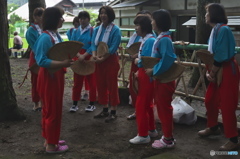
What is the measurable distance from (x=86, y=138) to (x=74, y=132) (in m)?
0.34

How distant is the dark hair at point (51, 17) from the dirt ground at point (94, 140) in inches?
63.4

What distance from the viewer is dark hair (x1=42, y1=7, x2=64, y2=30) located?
3564 mm

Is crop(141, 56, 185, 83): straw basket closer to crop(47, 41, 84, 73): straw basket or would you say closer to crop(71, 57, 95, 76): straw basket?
crop(47, 41, 84, 73): straw basket

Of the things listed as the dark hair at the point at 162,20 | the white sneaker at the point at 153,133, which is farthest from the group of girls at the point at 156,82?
the white sneaker at the point at 153,133

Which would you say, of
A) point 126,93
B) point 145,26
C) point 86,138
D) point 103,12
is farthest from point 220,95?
point 126,93

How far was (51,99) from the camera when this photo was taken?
3.63 meters

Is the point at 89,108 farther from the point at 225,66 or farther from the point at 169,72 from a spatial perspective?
the point at 225,66

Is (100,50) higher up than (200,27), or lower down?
lower down

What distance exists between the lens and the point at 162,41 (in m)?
3.69

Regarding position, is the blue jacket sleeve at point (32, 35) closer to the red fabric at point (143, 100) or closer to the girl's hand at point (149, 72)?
the red fabric at point (143, 100)

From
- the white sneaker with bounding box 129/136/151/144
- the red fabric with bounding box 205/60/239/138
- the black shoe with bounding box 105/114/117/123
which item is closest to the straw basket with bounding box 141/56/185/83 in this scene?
the red fabric with bounding box 205/60/239/138

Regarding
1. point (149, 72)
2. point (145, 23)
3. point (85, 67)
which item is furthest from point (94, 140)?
point (145, 23)

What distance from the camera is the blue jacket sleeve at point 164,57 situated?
144 inches

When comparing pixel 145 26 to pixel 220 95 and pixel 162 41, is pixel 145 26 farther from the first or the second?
pixel 220 95
